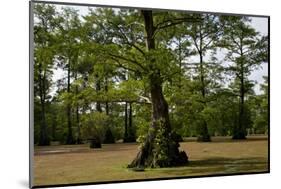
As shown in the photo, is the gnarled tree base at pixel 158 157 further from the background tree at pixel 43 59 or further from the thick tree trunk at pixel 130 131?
the background tree at pixel 43 59

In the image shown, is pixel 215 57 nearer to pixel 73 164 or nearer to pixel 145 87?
pixel 145 87

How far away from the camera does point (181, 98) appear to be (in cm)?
477

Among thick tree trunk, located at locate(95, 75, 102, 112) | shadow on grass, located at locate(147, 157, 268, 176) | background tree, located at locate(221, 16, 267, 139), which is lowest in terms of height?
shadow on grass, located at locate(147, 157, 268, 176)

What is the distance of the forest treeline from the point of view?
4.33 m

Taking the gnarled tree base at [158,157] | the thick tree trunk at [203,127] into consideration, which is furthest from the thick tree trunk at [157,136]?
the thick tree trunk at [203,127]

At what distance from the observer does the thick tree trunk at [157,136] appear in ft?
15.2

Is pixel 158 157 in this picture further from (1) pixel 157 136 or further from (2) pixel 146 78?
(2) pixel 146 78

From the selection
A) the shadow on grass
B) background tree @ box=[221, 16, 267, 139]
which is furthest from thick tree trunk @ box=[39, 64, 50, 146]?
background tree @ box=[221, 16, 267, 139]

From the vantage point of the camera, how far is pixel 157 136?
464 cm

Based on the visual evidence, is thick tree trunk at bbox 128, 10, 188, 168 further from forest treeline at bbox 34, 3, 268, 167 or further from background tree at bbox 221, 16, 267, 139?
background tree at bbox 221, 16, 267, 139

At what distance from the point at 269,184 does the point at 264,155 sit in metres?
0.32

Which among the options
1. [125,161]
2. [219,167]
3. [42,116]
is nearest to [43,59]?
[42,116]

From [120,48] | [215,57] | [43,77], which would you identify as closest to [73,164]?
[43,77]

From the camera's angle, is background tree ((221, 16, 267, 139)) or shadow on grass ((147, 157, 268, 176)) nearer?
shadow on grass ((147, 157, 268, 176))
